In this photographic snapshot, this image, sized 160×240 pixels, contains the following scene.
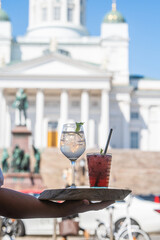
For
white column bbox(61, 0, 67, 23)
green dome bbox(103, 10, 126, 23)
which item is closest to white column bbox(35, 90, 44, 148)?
green dome bbox(103, 10, 126, 23)

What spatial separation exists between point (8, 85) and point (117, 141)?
1215cm

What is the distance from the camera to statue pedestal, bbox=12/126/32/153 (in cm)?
2862

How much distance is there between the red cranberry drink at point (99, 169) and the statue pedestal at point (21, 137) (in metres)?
25.9

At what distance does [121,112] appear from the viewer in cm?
5034

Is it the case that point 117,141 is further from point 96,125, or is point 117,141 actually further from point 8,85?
point 8,85

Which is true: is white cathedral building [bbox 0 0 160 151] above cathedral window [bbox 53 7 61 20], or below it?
below

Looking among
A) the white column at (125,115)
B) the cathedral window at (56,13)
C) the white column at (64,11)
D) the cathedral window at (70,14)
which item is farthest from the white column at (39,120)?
the cathedral window at (70,14)

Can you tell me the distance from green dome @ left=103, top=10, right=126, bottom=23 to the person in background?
53.8m

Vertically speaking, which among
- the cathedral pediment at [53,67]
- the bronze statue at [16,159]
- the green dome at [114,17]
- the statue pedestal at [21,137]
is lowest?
the bronze statue at [16,159]

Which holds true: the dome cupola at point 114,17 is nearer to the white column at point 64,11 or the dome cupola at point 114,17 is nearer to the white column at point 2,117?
the white column at point 64,11

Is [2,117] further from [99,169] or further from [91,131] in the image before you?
[99,169]

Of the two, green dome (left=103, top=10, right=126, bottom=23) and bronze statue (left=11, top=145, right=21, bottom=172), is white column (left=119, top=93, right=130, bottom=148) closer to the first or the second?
green dome (left=103, top=10, right=126, bottom=23)

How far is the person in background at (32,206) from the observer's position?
2369 millimetres

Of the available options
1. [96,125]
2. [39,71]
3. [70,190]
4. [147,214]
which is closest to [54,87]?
[39,71]
